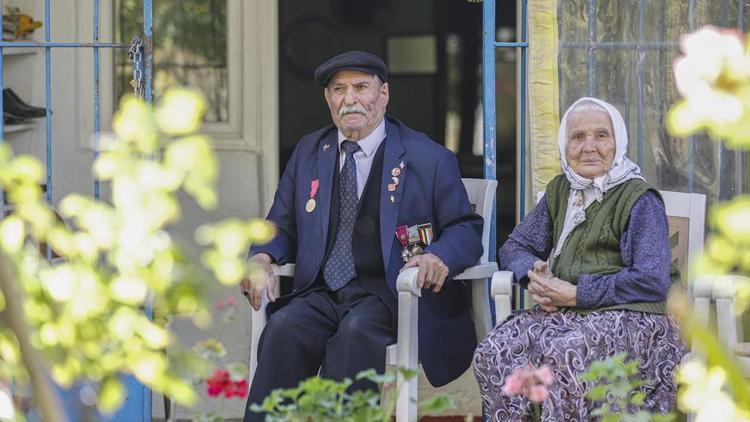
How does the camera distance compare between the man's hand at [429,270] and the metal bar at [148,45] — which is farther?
the metal bar at [148,45]

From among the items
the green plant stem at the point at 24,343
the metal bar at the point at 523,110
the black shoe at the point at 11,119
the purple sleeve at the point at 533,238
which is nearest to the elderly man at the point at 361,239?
the purple sleeve at the point at 533,238

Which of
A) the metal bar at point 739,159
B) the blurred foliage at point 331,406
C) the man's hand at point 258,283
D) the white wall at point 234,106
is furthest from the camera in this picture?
the white wall at point 234,106

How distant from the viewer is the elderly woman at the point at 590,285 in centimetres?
327

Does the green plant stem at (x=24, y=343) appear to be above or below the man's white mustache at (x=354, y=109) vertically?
below

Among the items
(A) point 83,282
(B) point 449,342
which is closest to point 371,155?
(B) point 449,342

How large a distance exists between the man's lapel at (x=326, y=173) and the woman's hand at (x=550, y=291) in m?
0.70

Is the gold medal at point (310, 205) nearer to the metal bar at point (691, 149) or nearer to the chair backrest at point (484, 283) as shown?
the chair backrest at point (484, 283)

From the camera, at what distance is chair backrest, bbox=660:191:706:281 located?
3.61 meters

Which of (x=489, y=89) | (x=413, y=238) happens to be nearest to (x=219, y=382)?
(x=413, y=238)

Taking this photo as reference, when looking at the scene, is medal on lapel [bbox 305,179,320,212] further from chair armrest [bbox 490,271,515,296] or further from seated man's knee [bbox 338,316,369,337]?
chair armrest [bbox 490,271,515,296]

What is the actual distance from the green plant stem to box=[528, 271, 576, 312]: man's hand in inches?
82.6

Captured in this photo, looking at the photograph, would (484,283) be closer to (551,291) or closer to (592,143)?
(551,291)

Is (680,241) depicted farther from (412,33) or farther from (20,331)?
(412,33)

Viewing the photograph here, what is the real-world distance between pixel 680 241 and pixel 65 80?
268cm
